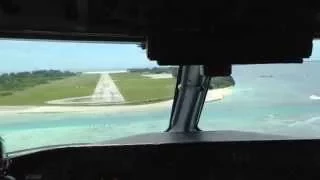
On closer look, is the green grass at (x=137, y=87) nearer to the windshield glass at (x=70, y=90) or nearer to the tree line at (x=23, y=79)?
the windshield glass at (x=70, y=90)

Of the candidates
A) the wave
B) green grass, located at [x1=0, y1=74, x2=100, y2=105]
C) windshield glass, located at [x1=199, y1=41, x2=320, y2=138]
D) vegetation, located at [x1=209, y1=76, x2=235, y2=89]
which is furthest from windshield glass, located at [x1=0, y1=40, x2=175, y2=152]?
the wave

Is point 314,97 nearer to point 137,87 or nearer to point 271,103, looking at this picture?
point 271,103

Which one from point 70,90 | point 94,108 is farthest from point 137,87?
point 70,90

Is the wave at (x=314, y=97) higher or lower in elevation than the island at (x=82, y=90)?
lower

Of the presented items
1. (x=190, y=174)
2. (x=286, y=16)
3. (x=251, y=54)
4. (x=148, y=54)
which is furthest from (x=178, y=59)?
(x=190, y=174)

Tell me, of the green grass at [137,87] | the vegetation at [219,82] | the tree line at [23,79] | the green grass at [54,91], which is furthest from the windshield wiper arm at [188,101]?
the tree line at [23,79]

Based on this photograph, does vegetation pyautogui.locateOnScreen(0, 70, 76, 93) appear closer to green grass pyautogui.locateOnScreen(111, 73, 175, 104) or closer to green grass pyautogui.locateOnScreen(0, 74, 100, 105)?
green grass pyautogui.locateOnScreen(0, 74, 100, 105)

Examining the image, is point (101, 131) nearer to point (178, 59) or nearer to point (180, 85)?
point (180, 85)
